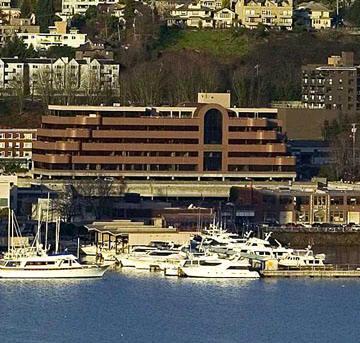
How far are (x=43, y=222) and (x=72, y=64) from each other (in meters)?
19.4

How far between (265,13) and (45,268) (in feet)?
113

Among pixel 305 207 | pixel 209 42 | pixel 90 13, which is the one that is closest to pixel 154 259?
pixel 305 207

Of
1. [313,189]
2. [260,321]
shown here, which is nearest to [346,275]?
[260,321]

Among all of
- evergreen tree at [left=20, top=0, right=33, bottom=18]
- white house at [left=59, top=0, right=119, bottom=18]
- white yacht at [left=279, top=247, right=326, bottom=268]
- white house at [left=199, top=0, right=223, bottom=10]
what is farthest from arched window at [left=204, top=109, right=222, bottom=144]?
evergreen tree at [left=20, top=0, right=33, bottom=18]

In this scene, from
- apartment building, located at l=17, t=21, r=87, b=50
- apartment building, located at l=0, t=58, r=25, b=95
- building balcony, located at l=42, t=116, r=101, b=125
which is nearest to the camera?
building balcony, located at l=42, t=116, r=101, b=125

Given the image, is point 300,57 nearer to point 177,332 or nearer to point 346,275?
point 346,275

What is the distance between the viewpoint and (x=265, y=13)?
2911 inches

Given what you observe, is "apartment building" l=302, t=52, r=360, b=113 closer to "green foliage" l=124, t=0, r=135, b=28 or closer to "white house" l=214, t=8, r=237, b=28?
"white house" l=214, t=8, r=237, b=28

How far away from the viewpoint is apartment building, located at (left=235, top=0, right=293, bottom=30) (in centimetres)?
7362

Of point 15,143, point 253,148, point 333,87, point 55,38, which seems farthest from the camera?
point 55,38

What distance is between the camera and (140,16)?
237 feet

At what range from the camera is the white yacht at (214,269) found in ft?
136

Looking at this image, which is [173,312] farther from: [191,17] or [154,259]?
[191,17]

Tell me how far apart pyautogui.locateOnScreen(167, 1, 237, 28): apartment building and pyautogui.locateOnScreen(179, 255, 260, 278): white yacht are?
3210cm
